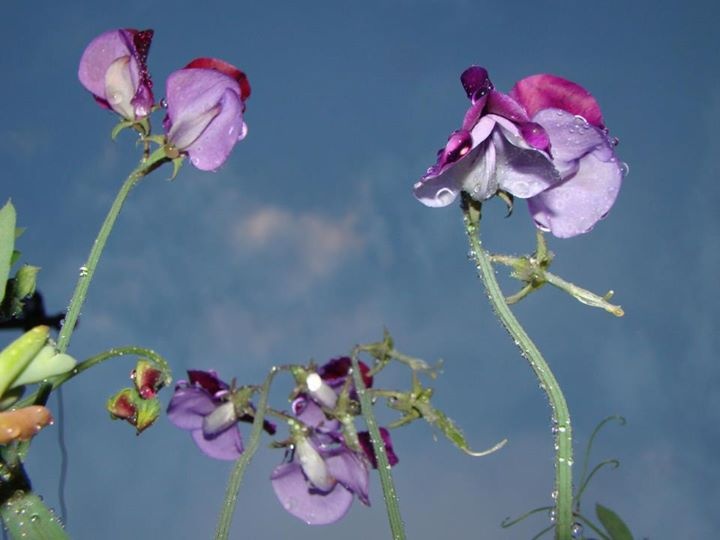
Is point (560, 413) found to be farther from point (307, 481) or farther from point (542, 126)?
point (307, 481)

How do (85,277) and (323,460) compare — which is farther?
(323,460)

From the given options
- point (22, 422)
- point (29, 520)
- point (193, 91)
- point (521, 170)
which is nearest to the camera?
point (22, 422)

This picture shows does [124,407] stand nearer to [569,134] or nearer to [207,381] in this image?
[207,381]

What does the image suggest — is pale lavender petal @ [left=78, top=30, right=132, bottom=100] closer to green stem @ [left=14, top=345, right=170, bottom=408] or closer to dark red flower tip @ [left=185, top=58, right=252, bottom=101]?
dark red flower tip @ [left=185, top=58, right=252, bottom=101]

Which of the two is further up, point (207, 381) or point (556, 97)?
point (556, 97)

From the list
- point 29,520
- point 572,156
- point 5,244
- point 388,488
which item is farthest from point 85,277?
point 572,156

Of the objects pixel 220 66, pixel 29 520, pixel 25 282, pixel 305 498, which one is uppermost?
pixel 220 66

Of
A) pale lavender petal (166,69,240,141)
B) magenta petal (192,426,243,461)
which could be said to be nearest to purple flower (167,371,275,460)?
magenta petal (192,426,243,461)

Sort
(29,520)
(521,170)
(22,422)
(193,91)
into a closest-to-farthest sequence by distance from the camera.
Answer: (22,422) → (29,520) → (521,170) → (193,91)
